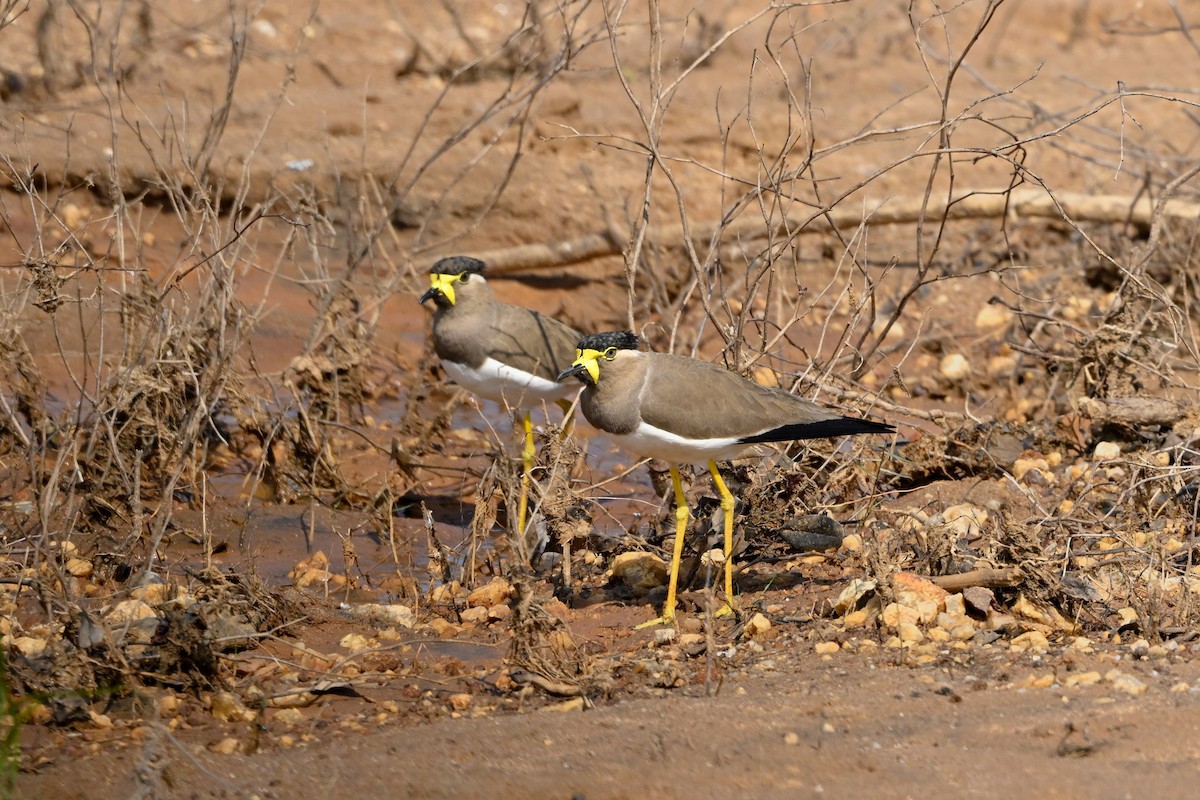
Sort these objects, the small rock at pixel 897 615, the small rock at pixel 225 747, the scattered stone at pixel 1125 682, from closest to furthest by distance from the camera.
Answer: the small rock at pixel 225 747
the scattered stone at pixel 1125 682
the small rock at pixel 897 615

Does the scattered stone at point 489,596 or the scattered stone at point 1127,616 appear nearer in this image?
the scattered stone at point 1127,616

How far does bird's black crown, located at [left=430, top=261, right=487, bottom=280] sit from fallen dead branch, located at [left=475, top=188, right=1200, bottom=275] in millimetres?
1751

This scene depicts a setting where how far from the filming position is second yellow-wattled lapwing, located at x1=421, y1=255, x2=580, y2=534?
6113mm

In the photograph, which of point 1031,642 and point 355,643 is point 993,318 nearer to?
point 1031,642

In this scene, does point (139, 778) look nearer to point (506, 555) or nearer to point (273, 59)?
point (506, 555)

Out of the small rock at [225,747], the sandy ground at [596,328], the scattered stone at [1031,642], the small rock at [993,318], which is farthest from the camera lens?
the small rock at [993,318]

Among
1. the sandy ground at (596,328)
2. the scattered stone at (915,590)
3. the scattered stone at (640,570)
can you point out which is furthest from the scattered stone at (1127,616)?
the scattered stone at (640,570)

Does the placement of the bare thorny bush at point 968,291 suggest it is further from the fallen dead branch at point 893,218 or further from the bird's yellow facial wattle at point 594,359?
the bird's yellow facial wattle at point 594,359

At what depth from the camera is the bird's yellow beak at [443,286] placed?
6.23 meters

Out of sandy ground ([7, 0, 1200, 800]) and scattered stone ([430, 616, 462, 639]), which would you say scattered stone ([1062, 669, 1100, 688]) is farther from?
scattered stone ([430, 616, 462, 639])

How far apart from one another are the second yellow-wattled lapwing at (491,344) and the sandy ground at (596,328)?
1.50 feet

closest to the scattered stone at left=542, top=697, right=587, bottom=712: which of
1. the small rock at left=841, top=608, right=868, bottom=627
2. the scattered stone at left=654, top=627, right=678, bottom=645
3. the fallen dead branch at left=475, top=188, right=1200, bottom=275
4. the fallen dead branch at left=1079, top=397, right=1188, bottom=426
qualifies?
the scattered stone at left=654, top=627, right=678, bottom=645

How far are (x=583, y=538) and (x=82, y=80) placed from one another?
21.3ft

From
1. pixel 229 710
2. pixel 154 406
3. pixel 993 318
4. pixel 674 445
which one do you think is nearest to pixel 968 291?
pixel 993 318
